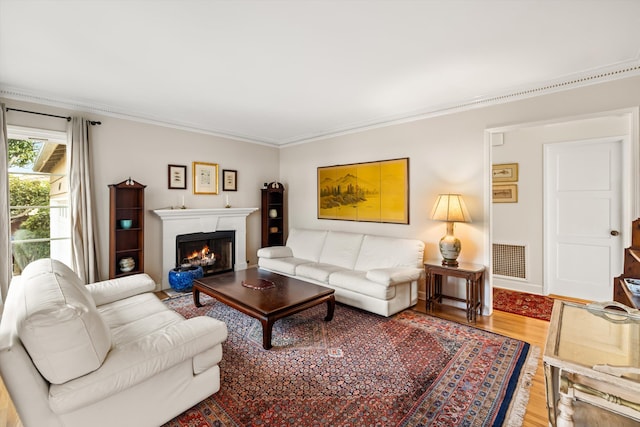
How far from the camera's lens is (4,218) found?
10.0ft

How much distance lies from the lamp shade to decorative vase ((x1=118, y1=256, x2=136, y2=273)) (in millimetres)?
3932

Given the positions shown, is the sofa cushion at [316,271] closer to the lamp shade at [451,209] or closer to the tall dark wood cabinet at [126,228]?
the lamp shade at [451,209]

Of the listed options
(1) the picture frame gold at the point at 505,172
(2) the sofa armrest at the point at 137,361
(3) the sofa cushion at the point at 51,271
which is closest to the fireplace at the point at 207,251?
(3) the sofa cushion at the point at 51,271

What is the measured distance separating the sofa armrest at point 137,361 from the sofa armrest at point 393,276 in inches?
71.4

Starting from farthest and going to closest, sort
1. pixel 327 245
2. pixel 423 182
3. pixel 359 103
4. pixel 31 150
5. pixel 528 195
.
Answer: pixel 327 245
pixel 528 195
pixel 423 182
pixel 359 103
pixel 31 150

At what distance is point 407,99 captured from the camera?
11.6 feet

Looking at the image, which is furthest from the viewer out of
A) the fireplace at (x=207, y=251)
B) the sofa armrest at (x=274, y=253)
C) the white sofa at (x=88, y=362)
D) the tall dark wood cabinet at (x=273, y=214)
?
the tall dark wood cabinet at (x=273, y=214)

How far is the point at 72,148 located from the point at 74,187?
469mm

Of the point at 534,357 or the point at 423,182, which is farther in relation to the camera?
the point at 423,182

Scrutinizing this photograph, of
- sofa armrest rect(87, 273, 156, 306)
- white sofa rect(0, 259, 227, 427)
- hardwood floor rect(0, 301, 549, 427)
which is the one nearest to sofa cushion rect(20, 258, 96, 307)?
white sofa rect(0, 259, 227, 427)

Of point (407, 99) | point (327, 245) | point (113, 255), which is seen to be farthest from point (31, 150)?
point (407, 99)

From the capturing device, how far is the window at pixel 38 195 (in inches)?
131

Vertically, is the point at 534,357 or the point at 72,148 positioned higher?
the point at 72,148

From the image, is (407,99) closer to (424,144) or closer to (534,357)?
(424,144)
